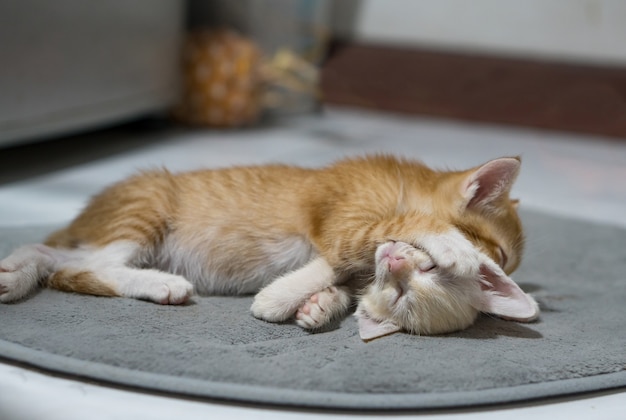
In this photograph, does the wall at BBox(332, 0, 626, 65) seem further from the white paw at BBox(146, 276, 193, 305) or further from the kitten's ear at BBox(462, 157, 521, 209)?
the white paw at BBox(146, 276, 193, 305)

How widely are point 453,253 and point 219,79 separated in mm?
2247

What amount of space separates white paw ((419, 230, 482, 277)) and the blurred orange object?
7.17 ft

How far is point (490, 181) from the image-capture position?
140 cm

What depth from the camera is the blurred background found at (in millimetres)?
3061

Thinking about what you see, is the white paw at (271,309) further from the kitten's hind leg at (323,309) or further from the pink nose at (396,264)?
the pink nose at (396,264)

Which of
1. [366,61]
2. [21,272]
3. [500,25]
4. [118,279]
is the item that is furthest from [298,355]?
[500,25]

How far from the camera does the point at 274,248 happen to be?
1503mm

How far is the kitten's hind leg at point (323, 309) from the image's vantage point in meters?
1.36

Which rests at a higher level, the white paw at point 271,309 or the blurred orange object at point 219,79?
the blurred orange object at point 219,79

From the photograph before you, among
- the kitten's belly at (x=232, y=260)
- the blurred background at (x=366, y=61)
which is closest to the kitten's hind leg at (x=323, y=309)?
the kitten's belly at (x=232, y=260)

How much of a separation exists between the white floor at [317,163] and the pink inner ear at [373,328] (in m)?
0.22

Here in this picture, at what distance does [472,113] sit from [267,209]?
228 cm

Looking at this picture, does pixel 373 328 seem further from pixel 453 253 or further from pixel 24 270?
pixel 24 270

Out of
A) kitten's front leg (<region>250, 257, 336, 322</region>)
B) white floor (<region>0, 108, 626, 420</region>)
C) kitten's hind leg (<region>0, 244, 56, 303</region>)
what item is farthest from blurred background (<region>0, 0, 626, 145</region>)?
kitten's front leg (<region>250, 257, 336, 322</region>)
